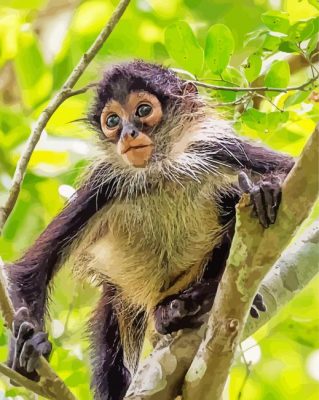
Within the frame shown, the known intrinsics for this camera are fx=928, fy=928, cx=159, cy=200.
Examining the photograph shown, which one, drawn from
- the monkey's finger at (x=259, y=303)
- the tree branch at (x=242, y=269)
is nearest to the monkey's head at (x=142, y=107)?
the monkey's finger at (x=259, y=303)

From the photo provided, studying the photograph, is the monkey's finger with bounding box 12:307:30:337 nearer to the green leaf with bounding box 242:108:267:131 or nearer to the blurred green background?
the blurred green background

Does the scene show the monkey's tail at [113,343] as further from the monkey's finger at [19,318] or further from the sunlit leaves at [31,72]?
the sunlit leaves at [31,72]

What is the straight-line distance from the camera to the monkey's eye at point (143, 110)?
2.59 meters

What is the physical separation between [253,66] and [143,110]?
1.17 ft

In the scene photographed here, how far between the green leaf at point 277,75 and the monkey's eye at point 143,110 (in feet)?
1.17

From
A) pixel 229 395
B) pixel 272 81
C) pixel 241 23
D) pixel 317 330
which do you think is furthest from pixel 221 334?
pixel 241 23

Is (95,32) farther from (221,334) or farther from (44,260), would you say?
(221,334)

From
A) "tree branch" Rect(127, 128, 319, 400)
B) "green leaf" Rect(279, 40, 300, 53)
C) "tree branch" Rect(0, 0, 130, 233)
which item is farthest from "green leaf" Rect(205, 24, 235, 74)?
"tree branch" Rect(127, 128, 319, 400)

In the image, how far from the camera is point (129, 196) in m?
2.65

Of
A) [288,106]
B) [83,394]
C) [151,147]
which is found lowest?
[83,394]

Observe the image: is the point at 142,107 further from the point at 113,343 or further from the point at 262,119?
the point at 113,343

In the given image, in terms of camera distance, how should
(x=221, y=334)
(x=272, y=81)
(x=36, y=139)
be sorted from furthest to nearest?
1. (x=272, y=81)
2. (x=36, y=139)
3. (x=221, y=334)

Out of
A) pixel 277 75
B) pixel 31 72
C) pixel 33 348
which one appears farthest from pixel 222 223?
pixel 31 72

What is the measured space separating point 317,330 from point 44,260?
107 cm
